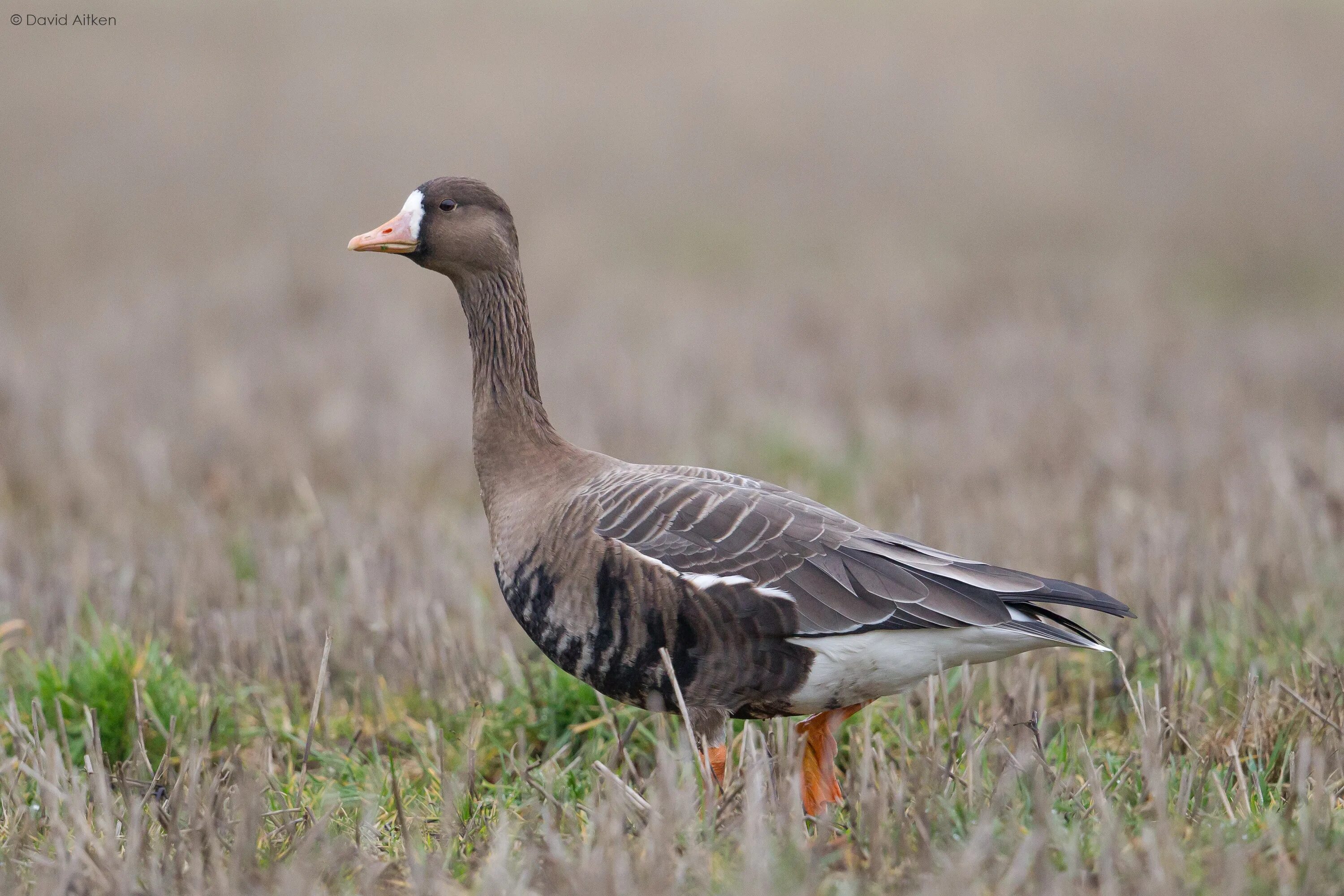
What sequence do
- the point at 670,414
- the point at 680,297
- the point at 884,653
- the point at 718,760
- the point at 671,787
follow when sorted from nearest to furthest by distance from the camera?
the point at 671,787 → the point at 884,653 → the point at 718,760 → the point at 670,414 → the point at 680,297

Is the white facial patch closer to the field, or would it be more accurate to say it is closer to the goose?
the goose

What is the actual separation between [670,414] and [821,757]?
5312 millimetres

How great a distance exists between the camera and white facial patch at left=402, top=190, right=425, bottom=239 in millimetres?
4254

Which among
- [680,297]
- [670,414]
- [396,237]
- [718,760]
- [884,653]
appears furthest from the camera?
[680,297]

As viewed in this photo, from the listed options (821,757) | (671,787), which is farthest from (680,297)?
(671,787)

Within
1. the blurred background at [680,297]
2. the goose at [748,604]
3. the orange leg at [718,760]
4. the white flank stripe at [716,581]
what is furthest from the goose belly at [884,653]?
the blurred background at [680,297]

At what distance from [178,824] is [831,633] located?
5.61 feet

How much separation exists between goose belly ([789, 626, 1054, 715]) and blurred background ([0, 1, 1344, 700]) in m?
1.05

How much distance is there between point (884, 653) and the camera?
347cm

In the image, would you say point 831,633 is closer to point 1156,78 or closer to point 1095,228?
point 1095,228

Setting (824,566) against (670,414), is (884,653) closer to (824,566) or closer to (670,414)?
(824,566)

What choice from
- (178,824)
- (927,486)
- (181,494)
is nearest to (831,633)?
(178,824)

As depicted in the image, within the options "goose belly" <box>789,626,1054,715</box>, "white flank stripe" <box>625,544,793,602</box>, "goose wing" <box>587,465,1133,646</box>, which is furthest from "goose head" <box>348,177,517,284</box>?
"goose belly" <box>789,626,1054,715</box>

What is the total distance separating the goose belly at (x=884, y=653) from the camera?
346 centimetres
